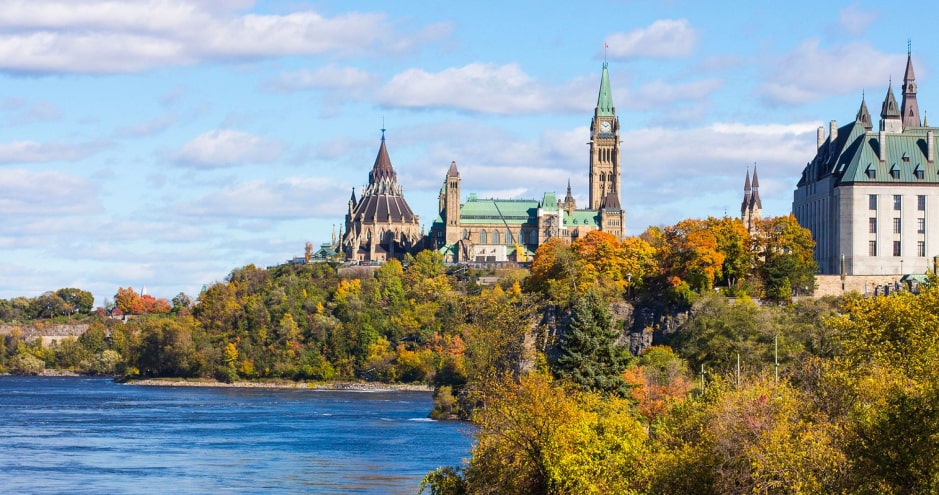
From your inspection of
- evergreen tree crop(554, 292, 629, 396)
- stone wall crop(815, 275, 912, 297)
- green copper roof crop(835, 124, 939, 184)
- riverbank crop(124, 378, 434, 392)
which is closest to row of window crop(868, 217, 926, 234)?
green copper roof crop(835, 124, 939, 184)

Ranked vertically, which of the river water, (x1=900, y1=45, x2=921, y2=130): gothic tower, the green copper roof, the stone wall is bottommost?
the river water

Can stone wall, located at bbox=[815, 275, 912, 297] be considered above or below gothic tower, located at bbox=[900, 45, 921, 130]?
below

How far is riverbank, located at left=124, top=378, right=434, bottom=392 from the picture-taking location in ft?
590

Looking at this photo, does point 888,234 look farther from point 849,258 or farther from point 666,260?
point 666,260

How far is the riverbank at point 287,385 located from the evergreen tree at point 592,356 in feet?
323

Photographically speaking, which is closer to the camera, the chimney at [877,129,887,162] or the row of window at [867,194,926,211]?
the row of window at [867,194,926,211]

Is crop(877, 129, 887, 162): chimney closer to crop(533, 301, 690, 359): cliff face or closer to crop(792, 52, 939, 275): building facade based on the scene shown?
crop(792, 52, 939, 275): building facade

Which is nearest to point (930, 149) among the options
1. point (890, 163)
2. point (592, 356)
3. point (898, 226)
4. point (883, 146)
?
point (890, 163)

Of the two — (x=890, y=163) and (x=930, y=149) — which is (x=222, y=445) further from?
(x=930, y=149)

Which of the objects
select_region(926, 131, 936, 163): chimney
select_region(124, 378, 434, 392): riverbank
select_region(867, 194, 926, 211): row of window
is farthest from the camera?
select_region(124, 378, 434, 392): riverbank

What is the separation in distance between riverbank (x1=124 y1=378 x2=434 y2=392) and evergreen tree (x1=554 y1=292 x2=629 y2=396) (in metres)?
98.6

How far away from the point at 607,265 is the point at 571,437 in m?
81.2

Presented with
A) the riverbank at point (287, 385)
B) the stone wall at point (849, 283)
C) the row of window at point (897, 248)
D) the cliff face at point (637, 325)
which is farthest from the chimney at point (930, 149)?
the riverbank at point (287, 385)

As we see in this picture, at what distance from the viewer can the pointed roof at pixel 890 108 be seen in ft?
421
